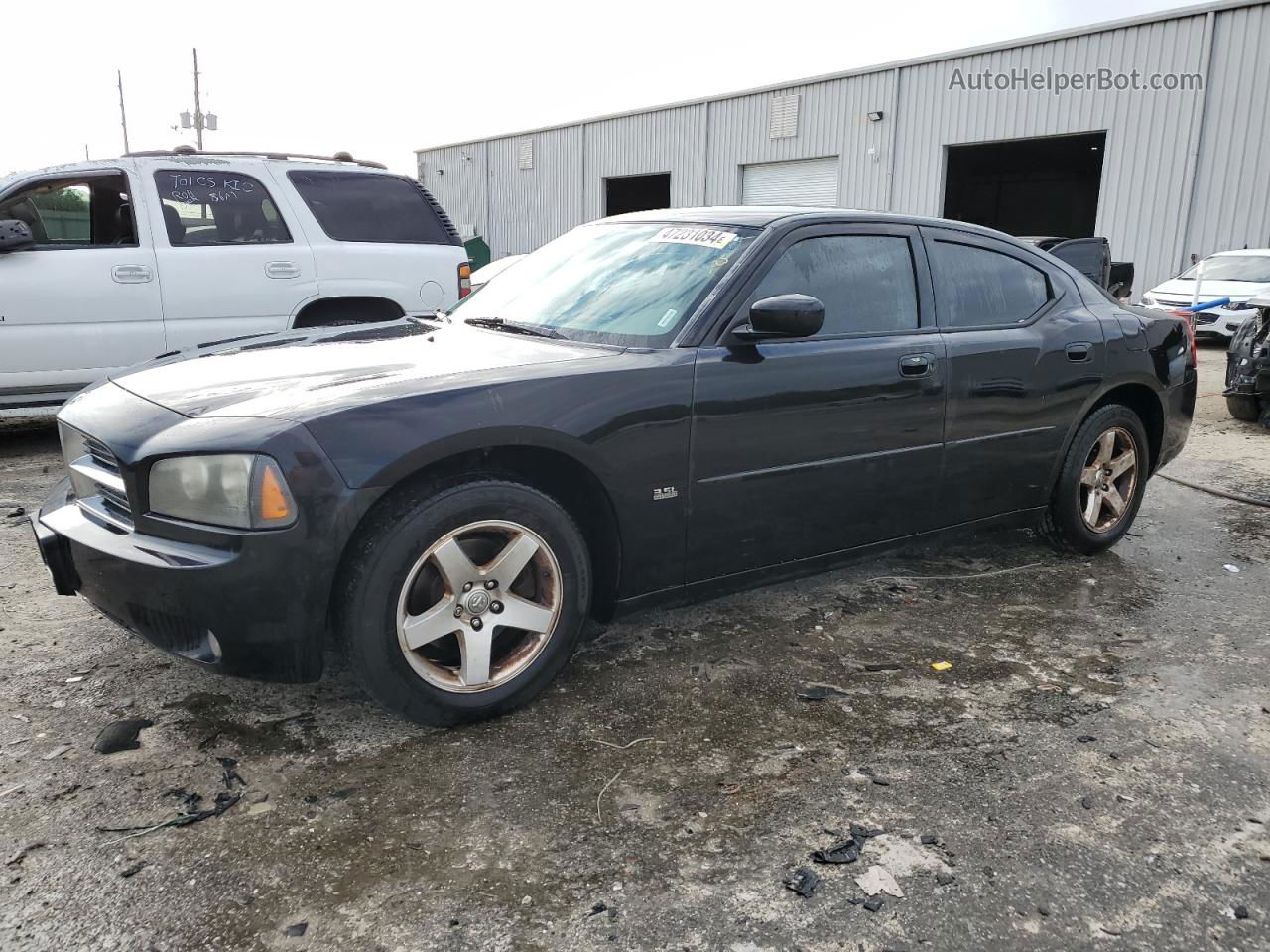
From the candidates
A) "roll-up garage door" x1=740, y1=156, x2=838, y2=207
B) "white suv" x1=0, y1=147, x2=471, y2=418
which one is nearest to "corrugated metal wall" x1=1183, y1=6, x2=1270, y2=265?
"roll-up garage door" x1=740, y1=156, x2=838, y2=207

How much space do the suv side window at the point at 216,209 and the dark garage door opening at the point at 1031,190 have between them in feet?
73.0

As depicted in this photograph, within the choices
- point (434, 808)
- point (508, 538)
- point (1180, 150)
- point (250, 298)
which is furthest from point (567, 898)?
point (1180, 150)

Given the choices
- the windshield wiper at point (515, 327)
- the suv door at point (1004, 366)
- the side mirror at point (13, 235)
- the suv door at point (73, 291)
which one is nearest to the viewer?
the windshield wiper at point (515, 327)

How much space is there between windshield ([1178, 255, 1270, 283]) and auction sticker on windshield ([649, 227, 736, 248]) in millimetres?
13808

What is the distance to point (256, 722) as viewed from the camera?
2980 mm

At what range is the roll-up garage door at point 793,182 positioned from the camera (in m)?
21.7

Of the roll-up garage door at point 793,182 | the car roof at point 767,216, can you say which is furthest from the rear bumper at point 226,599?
the roll-up garage door at point 793,182

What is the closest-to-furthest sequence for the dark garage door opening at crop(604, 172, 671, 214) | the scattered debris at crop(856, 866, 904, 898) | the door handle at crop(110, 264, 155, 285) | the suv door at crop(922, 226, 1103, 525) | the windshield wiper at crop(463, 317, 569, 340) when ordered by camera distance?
the scattered debris at crop(856, 866, 904, 898) < the windshield wiper at crop(463, 317, 569, 340) < the suv door at crop(922, 226, 1103, 525) < the door handle at crop(110, 264, 155, 285) < the dark garage door opening at crop(604, 172, 671, 214)

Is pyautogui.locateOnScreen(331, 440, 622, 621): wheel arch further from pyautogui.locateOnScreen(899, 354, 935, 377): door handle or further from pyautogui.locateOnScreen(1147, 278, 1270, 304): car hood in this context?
pyautogui.locateOnScreen(1147, 278, 1270, 304): car hood

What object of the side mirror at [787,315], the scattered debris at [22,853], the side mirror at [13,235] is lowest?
the scattered debris at [22,853]

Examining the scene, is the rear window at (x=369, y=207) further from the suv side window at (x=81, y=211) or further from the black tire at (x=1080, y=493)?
the black tire at (x=1080, y=493)

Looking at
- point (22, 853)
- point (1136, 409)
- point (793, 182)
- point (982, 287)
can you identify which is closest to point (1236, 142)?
point (793, 182)

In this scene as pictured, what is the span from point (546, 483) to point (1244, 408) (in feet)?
26.7

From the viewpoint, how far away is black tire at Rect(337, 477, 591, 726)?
269 cm
